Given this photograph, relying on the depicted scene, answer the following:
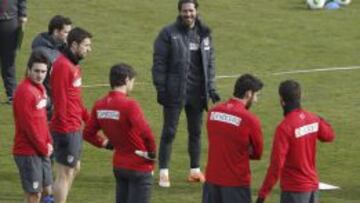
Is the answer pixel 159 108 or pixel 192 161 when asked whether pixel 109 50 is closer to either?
pixel 159 108

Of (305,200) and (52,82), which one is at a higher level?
(52,82)

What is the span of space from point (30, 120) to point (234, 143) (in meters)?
2.32

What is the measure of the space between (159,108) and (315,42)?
638 centimetres

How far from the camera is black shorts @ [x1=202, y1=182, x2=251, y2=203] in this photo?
11.7 m

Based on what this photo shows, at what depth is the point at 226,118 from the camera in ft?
37.7

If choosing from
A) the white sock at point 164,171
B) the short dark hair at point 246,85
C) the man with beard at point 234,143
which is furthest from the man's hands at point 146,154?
the white sock at point 164,171

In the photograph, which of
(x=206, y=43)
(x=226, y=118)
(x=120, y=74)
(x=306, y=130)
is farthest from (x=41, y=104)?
(x=206, y=43)

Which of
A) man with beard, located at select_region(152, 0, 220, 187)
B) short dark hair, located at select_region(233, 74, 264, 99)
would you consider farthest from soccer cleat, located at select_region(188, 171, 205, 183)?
short dark hair, located at select_region(233, 74, 264, 99)

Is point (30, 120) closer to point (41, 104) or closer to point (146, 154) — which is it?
point (41, 104)

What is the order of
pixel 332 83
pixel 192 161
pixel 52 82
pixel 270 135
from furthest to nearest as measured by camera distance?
pixel 332 83 < pixel 270 135 < pixel 192 161 < pixel 52 82

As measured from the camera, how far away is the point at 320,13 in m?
27.9

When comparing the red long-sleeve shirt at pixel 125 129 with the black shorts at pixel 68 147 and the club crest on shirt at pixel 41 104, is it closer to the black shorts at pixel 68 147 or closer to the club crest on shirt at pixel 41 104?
the club crest on shirt at pixel 41 104

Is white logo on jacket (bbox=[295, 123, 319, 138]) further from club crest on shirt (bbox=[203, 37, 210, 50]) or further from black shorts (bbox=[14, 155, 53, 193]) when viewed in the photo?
club crest on shirt (bbox=[203, 37, 210, 50])

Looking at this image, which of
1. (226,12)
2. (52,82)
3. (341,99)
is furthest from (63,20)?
(226,12)
